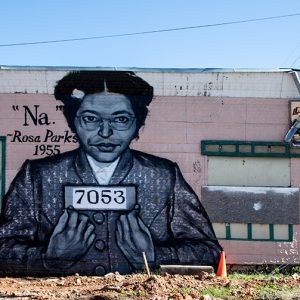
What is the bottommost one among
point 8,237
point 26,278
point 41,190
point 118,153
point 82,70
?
point 26,278

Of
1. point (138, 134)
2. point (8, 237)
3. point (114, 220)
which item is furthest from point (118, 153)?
point (8, 237)

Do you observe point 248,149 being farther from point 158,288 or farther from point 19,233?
point 19,233

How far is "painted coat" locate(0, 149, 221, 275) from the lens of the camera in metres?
11.9

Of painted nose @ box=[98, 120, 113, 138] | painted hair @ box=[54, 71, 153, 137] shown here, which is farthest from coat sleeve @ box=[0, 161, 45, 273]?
painted nose @ box=[98, 120, 113, 138]

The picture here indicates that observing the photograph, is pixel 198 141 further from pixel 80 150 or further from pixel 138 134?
pixel 80 150

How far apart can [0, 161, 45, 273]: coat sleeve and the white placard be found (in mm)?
895

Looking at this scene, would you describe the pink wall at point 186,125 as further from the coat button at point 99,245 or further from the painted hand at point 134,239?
the coat button at point 99,245

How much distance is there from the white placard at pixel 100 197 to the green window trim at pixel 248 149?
6.38 feet

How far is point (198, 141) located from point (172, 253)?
8.31 feet

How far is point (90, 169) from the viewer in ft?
39.6

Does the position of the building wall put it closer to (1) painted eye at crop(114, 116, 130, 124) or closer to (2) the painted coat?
(2) the painted coat

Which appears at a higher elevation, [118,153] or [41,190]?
[118,153]

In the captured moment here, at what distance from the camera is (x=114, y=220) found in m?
12.0

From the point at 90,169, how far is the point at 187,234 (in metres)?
2.58
